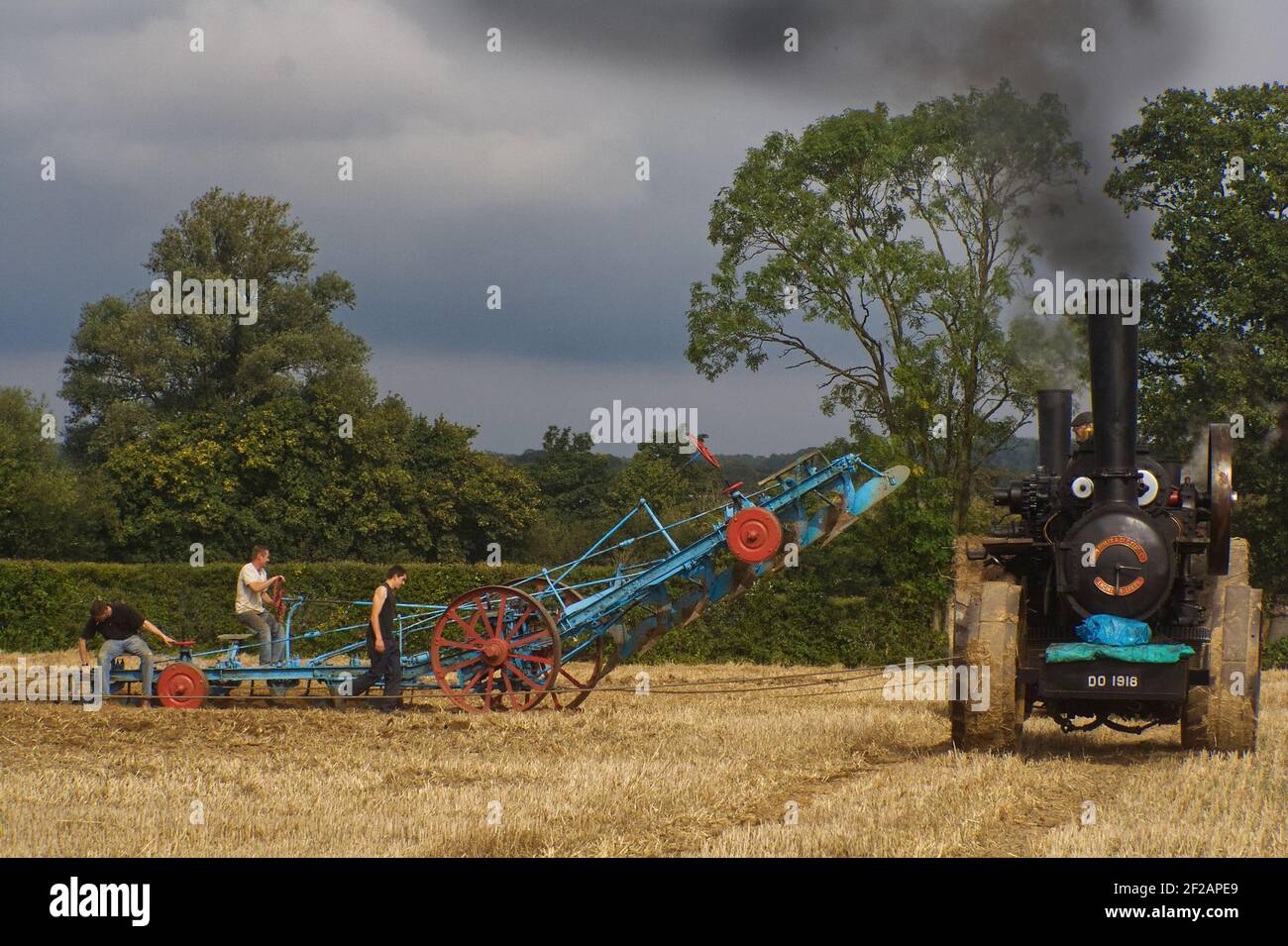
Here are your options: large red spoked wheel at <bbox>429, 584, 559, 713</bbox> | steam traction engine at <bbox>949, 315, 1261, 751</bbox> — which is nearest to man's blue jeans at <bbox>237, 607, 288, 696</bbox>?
large red spoked wheel at <bbox>429, 584, 559, 713</bbox>

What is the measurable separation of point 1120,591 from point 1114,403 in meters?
1.46

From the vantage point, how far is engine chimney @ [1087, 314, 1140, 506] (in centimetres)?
1099

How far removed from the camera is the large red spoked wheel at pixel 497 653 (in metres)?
15.0

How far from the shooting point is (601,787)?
10.2 metres

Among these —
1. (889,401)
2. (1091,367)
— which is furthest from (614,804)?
(889,401)

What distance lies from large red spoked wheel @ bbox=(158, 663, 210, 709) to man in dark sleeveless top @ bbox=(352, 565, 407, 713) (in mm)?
1590

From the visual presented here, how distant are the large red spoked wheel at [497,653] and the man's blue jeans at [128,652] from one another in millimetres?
2963

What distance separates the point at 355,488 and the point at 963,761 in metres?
36.6

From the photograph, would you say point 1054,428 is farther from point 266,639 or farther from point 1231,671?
point 266,639

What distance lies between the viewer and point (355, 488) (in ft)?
152

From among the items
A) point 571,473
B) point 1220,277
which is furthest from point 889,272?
point 571,473

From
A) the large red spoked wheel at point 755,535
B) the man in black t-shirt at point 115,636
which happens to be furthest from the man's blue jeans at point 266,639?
the large red spoked wheel at point 755,535

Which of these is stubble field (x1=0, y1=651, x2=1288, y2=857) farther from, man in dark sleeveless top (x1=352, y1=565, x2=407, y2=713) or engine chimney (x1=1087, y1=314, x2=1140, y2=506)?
engine chimney (x1=1087, y1=314, x2=1140, y2=506)
